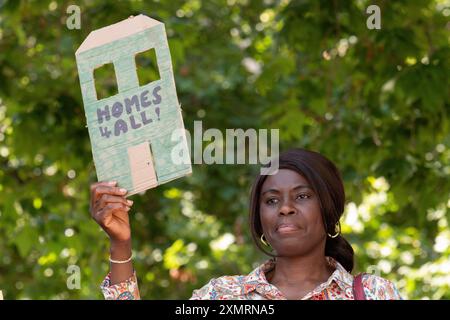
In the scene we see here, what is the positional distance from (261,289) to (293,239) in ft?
0.51

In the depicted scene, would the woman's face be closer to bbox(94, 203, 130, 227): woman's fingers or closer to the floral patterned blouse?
the floral patterned blouse

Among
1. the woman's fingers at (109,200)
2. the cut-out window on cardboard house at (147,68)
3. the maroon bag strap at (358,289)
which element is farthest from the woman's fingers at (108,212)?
the cut-out window on cardboard house at (147,68)

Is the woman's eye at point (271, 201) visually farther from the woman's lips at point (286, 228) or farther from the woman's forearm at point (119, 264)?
the woman's forearm at point (119, 264)

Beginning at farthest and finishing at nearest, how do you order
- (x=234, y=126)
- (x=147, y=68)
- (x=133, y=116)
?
1. (x=234, y=126)
2. (x=147, y=68)
3. (x=133, y=116)

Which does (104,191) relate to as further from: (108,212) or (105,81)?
(105,81)

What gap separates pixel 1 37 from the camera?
5.92 metres

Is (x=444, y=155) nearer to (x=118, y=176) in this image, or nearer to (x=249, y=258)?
(x=249, y=258)

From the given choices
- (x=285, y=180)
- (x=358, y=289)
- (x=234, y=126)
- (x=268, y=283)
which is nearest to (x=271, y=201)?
(x=285, y=180)

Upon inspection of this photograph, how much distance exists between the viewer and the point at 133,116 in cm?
254

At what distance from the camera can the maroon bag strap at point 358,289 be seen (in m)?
2.48

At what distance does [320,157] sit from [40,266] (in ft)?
13.7

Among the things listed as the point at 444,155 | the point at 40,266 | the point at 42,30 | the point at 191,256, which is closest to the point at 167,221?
the point at 191,256

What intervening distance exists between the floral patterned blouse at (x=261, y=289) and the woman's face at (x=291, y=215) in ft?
0.33

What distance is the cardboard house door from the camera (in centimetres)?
250
